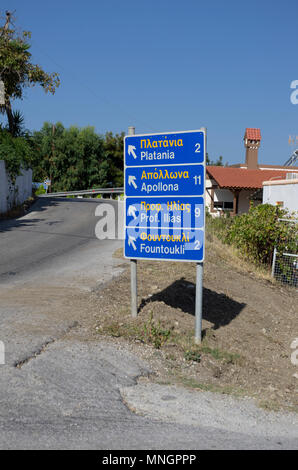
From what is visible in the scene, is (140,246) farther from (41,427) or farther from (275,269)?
(275,269)

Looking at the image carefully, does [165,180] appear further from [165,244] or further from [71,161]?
[71,161]

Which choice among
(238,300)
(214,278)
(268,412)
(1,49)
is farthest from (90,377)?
(1,49)

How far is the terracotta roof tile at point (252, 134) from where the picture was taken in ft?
139

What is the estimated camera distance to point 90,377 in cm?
460

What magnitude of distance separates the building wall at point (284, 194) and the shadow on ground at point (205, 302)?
24.0 feet

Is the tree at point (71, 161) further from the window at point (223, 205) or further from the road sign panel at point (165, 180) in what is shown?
the road sign panel at point (165, 180)

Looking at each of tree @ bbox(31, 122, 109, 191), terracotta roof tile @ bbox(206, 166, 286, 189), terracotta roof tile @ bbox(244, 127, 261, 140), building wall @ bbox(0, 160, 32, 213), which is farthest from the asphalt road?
tree @ bbox(31, 122, 109, 191)

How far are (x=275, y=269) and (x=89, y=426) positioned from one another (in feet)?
31.6

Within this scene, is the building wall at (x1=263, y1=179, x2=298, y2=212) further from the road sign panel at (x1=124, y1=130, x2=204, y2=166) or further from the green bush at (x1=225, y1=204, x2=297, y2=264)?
the road sign panel at (x1=124, y1=130, x2=204, y2=166)

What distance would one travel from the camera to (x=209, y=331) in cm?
658

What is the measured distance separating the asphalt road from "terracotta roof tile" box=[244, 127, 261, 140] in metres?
37.9

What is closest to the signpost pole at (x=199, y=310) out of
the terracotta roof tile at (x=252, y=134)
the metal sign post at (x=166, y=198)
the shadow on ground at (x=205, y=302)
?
the metal sign post at (x=166, y=198)

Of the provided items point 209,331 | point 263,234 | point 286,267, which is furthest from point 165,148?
point 286,267

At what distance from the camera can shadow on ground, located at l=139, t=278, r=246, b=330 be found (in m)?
7.24
